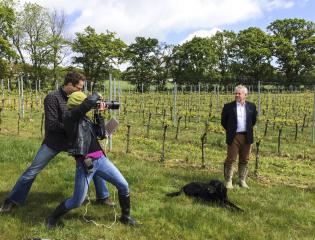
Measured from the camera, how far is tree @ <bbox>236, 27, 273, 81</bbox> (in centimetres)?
6088

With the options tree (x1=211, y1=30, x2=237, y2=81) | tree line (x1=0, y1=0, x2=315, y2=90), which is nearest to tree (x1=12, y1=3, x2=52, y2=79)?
tree line (x1=0, y1=0, x2=315, y2=90)

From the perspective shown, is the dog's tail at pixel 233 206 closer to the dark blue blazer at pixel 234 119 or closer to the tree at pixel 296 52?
the dark blue blazer at pixel 234 119

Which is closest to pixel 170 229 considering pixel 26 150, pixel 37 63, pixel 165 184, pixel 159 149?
pixel 165 184

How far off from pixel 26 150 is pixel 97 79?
42.1 m

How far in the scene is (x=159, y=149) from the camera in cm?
1109

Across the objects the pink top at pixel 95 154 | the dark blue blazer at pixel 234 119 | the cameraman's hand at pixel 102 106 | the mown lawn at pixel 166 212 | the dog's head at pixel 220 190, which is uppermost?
the cameraman's hand at pixel 102 106

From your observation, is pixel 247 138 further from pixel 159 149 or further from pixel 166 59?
pixel 166 59

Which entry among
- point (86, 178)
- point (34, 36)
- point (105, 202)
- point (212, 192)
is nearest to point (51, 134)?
point (86, 178)

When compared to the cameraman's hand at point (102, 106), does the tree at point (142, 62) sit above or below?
above

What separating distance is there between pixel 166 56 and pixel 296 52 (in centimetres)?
2006

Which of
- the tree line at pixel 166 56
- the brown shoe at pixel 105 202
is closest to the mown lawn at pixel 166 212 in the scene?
the brown shoe at pixel 105 202

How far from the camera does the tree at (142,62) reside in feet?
189

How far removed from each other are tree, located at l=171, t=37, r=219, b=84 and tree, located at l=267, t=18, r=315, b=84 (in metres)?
11.3

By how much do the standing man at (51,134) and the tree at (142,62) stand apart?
51267 mm
